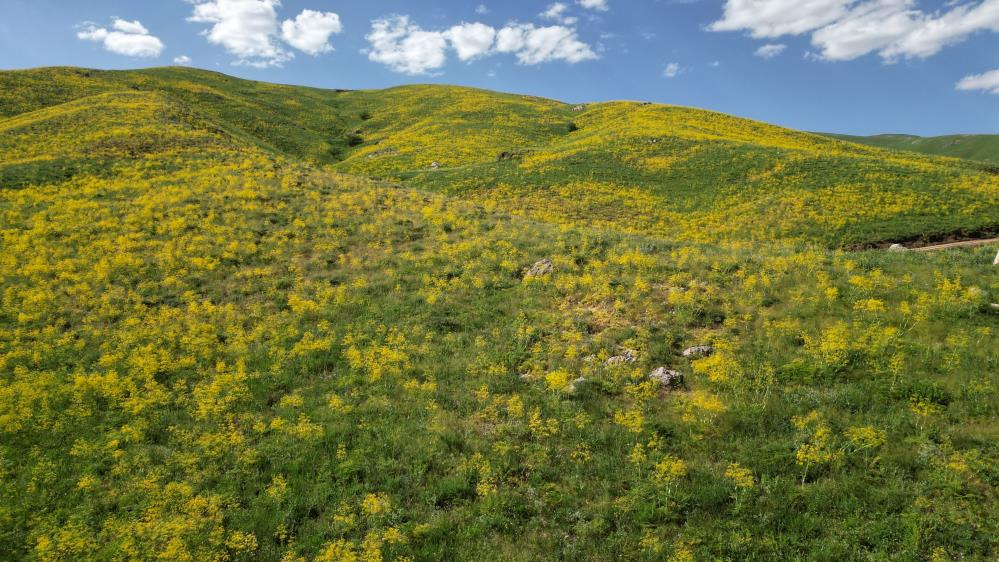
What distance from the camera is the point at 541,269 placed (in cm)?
2264

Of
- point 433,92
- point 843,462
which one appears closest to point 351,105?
point 433,92

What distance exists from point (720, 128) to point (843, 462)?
79630mm

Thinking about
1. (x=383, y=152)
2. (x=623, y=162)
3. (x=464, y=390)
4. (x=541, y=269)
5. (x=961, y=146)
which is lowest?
(x=464, y=390)

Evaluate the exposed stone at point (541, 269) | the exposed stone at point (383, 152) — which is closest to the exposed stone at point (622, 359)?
the exposed stone at point (541, 269)

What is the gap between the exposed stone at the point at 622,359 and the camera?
1459 cm

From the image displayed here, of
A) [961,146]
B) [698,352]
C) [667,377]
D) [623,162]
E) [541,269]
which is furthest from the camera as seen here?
[961,146]

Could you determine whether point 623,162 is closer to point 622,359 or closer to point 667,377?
point 622,359

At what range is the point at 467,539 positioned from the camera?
30.8ft

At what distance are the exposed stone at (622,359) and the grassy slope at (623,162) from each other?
27121 millimetres

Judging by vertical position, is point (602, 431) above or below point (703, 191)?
below

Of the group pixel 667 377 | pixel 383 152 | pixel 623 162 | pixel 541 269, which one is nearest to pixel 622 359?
pixel 667 377

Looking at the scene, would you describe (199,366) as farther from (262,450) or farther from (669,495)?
(669,495)

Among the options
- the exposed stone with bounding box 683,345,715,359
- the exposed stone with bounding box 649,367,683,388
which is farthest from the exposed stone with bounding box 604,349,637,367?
the exposed stone with bounding box 683,345,715,359

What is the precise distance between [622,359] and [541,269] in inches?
344
